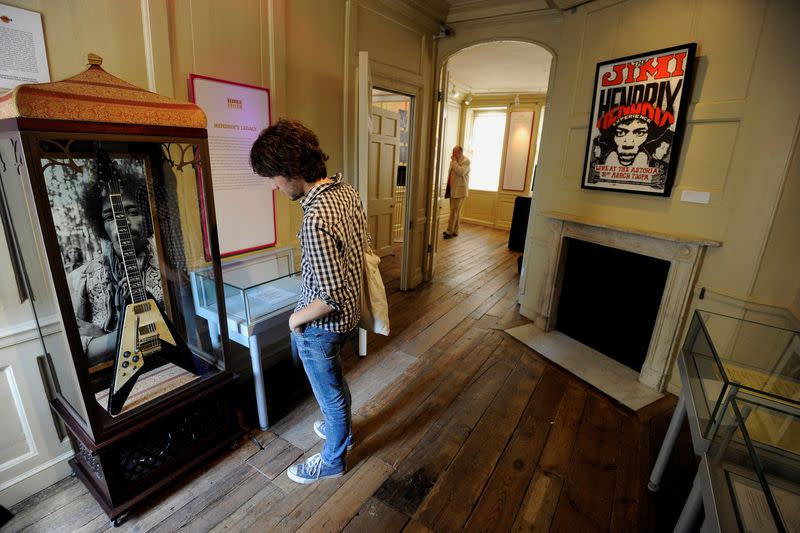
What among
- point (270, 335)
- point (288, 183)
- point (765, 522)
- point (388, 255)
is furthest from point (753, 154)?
point (388, 255)

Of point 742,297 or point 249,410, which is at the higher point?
point 742,297

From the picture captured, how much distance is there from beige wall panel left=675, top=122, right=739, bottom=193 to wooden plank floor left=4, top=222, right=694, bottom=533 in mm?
1481

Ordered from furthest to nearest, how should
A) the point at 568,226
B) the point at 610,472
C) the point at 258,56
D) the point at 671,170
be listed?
the point at 568,226 → the point at 671,170 → the point at 258,56 → the point at 610,472

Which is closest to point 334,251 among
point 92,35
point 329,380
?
point 329,380

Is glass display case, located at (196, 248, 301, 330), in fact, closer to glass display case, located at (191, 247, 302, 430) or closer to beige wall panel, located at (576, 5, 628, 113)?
glass display case, located at (191, 247, 302, 430)

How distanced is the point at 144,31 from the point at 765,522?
2717mm

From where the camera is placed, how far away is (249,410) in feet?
7.59

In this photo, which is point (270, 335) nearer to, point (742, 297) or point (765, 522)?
point (765, 522)

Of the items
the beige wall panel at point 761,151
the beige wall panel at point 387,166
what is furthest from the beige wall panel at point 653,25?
the beige wall panel at point 387,166

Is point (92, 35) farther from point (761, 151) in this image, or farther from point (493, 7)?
point (761, 151)

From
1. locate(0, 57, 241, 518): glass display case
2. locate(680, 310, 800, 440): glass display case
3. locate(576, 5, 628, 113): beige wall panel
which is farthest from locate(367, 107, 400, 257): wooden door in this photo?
locate(680, 310, 800, 440): glass display case

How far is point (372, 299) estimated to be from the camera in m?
1.64

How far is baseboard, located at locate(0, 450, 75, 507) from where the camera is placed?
1645 millimetres

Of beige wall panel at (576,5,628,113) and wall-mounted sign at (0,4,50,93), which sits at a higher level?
beige wall panel at (576,5,628,113)
